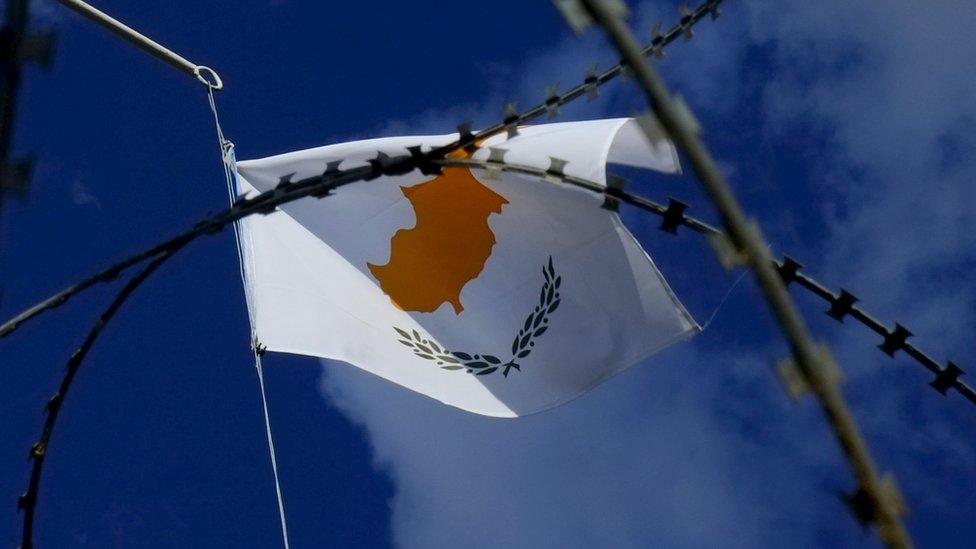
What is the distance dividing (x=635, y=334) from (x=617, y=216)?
115 centimetres

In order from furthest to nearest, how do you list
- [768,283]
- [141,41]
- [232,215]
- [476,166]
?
[141,41] → [476,166] → [232,215] → [768,283]

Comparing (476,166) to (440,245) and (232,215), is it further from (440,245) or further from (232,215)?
(440,245)

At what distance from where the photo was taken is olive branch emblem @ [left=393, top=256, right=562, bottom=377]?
50.1 feet

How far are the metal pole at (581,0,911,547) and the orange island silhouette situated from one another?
32.9ft

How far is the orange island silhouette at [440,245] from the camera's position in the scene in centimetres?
1572

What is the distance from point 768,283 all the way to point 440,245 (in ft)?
35.2

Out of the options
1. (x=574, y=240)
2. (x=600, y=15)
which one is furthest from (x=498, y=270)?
(x=600, y=15)

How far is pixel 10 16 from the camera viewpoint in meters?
5.37

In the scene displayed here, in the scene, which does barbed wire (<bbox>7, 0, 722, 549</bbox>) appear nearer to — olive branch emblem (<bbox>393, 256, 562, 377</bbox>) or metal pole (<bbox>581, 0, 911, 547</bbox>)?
metal pole (<bbox>581, 0, 911, 547</bbox>)

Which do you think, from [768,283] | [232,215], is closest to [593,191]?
[232,215]

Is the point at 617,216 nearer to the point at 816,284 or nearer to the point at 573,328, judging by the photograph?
the point at 573,328

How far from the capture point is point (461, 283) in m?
15.9

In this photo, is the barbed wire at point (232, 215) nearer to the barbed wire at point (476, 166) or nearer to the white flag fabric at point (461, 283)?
the barbed wire at point (476, 166)

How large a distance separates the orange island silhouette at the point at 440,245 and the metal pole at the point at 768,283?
10017 millimetres
